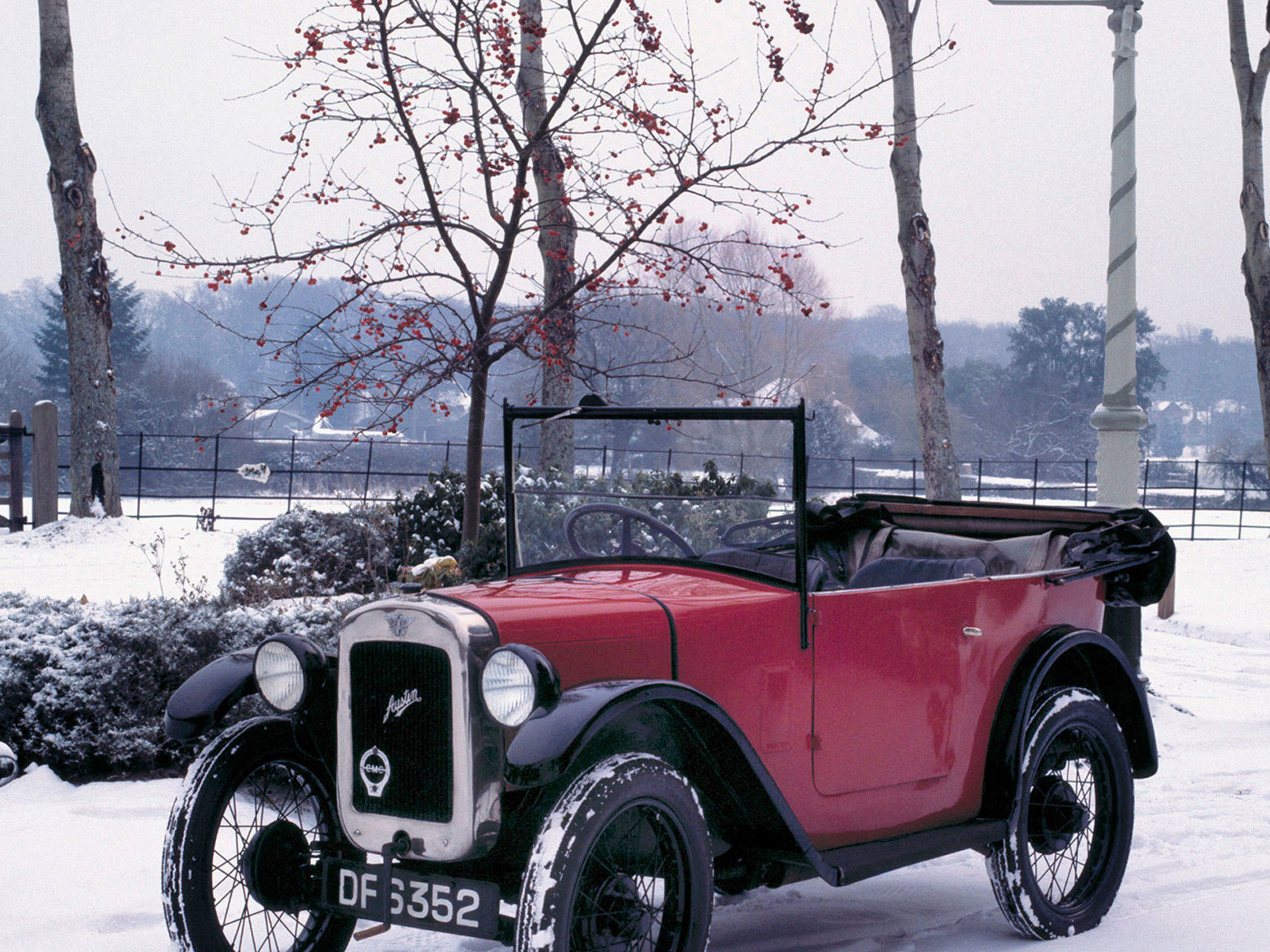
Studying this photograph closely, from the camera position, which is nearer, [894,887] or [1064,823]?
[1064,823]

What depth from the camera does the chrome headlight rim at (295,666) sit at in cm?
321

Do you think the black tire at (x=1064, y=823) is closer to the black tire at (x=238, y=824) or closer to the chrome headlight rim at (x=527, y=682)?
the chrome headlight rim at (x=527, y=682)

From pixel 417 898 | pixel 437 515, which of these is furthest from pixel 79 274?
pixel 417 898

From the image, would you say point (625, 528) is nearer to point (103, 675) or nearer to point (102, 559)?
point (103, 675)

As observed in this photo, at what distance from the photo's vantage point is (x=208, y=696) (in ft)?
10.9

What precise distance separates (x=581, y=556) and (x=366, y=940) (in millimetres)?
1399

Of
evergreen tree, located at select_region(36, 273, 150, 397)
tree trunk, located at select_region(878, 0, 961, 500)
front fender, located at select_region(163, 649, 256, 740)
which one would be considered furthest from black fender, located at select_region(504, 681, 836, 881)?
evergreen tree, located at select_region(36, 273, 150, 397)

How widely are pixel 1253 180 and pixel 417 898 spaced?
16.6 m

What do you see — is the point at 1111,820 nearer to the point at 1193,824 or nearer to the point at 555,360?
the point at 1193,824

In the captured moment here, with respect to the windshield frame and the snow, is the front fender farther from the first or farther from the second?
the snow

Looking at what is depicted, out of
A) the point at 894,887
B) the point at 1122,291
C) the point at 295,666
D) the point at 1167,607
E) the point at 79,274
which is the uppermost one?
the point at 79,274

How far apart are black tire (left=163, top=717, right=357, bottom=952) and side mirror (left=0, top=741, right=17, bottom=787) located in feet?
7.19

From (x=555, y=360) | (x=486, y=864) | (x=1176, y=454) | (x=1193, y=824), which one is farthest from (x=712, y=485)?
(x=1176, y=454)

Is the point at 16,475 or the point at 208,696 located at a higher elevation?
the point at 16,475
